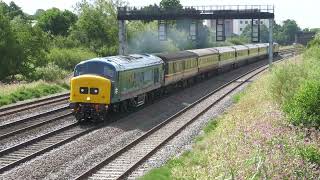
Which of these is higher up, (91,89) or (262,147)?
(91,89)

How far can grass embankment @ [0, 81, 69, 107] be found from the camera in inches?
1246

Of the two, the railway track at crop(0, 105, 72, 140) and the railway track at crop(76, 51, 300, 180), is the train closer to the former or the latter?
the railway track at crop(0, 105, 72, 140)

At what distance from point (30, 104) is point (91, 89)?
24.3 feet

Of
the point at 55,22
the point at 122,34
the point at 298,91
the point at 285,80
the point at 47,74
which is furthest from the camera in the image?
the point at 55,22

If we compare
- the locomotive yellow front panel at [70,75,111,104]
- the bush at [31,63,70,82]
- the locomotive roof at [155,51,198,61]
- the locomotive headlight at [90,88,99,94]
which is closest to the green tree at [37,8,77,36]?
the bush at [31,63,70,82]

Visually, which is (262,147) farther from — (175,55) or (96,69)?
(175,55)

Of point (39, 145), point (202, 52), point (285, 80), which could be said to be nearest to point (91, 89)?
point (39, 145)

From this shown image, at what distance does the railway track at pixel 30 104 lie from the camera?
2733 centimetres

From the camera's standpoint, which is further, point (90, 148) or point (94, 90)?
point (94, 90)

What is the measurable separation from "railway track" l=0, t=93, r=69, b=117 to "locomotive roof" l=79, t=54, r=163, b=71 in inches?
193

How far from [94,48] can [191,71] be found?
28277mm

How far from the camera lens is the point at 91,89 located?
79.7 ft

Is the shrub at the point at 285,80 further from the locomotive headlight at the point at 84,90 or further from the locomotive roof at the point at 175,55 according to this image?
the locomotive roof at the point at 175,55

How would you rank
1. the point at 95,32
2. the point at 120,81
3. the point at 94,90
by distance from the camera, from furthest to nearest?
the point at 95,32 < the point at 120,81 < the point at 94,90
